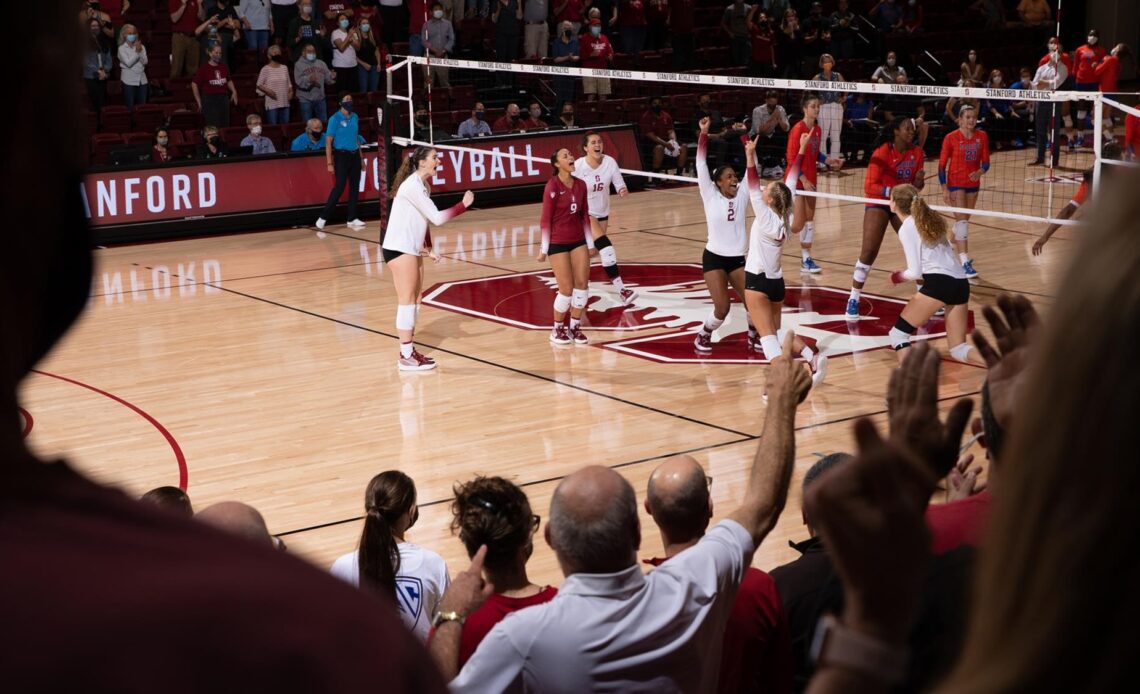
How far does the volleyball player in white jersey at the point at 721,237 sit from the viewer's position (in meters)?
12.7

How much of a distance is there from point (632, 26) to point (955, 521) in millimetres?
25640

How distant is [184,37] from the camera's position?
22219mm

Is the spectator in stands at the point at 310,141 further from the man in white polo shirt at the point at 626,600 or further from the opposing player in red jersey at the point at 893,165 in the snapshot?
the man in white polo shirt at the point at 626,600

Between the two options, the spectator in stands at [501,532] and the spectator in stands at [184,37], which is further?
the spectator in stands at [184,37]

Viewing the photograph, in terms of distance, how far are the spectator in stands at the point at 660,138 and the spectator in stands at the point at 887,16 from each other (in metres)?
9.33

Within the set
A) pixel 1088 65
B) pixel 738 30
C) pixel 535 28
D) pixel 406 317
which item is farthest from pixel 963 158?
pixel 738 30

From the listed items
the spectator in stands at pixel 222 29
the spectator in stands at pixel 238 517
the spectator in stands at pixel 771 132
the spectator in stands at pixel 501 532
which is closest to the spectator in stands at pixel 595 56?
the spectator in stands at pixel 771 132

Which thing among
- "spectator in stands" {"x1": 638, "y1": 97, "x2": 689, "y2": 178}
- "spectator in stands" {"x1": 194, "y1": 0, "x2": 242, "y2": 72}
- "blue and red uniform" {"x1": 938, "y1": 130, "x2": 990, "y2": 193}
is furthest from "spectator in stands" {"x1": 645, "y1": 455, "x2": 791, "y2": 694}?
"spectator in stands" {"x1": 638, "y1": 97, "x2": 689, "y2": 178}

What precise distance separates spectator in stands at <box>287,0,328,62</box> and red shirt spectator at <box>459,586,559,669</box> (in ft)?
63.3

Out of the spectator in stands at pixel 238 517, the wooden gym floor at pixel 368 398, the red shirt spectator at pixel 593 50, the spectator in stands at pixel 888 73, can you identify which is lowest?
the wooden gym floor at pixel 368 398

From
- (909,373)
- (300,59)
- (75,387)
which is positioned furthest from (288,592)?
(300,59)

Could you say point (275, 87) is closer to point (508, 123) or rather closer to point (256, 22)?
point (256, 22)

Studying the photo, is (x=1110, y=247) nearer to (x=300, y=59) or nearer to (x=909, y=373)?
(x=909, y=373)

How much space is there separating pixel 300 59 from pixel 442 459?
13.7 metres
